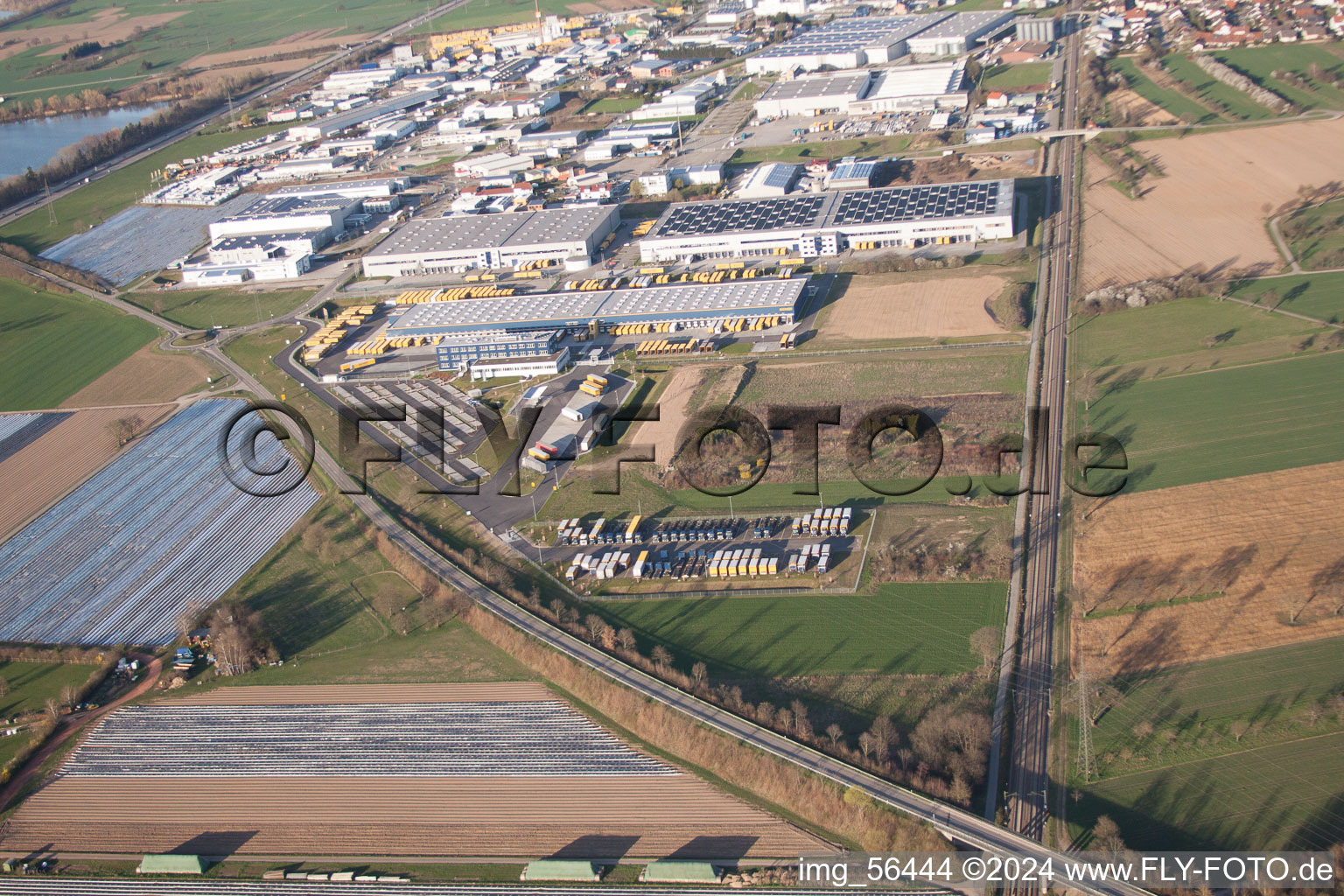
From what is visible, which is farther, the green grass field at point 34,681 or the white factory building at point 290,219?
the white factory building at point 290,219

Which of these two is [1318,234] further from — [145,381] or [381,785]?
[145,381]

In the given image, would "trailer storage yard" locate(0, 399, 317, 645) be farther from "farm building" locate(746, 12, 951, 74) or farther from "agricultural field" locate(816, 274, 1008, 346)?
"farm building" locate(746, 12, 951, 74)

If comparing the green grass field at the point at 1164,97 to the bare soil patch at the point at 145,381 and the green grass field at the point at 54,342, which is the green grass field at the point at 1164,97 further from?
the green grass field at the point at 54,342

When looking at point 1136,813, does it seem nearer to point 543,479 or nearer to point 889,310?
point 543,479

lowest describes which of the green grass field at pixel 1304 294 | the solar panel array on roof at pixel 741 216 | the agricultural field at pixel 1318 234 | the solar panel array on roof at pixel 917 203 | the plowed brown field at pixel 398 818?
the plowed brown field at pixel 398 818

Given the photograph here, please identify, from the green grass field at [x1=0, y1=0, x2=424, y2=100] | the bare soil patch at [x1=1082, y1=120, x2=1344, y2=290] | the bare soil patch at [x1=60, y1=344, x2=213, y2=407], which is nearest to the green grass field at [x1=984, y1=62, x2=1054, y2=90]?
the bare soil patch at [x1=1082, y1=120, x2=1344, y2=290]

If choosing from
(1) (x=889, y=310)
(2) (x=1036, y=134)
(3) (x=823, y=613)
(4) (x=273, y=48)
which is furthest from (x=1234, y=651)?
(4) (x=273, y=48)

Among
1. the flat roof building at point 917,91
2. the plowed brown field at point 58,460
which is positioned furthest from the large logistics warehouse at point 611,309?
the flat roof building at point 917,91
